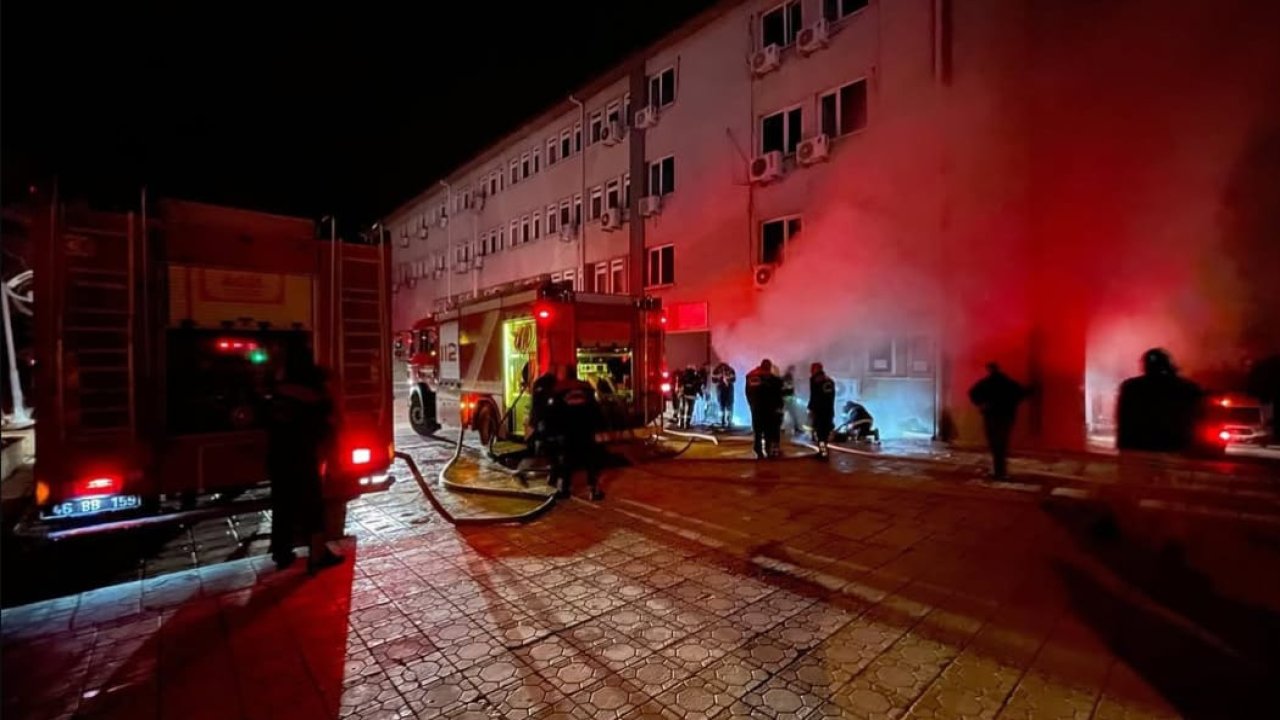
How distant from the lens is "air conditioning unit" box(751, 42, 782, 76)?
12.9 m

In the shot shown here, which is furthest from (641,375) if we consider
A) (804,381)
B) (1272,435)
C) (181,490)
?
(1272,435)

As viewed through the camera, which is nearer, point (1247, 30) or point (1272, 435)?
point (1247, 30)

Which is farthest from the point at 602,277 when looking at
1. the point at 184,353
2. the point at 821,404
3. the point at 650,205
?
the point at 184,353

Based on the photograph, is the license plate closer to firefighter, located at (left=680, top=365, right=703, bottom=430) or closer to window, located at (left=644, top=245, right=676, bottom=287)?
firefighter, located at (left=680, top=365, right=703, bottom=430)

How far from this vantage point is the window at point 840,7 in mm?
11613

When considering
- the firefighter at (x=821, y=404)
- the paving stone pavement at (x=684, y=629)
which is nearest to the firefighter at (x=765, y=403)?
the firefighter at (x=821, y=404)

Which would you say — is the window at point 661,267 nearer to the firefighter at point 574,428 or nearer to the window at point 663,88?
the window at point 663,88

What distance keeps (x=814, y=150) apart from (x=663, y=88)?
6536mm

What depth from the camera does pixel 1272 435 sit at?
8.98 meters

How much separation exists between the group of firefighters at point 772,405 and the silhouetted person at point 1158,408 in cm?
465

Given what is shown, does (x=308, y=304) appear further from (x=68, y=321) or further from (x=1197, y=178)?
(x=1197, y=178)

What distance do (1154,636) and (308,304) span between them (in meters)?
6.67

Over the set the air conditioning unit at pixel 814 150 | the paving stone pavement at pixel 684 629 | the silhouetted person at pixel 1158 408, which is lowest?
the paving stone pavement at pixel 684 629

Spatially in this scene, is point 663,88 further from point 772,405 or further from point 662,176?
point 772,405
